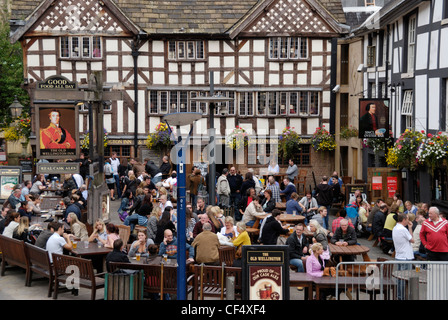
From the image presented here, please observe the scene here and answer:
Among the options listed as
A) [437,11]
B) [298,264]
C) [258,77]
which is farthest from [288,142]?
[298,264]

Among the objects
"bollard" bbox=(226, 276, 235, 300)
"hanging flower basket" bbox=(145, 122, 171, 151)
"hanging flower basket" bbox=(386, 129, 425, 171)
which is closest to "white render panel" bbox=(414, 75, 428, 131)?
"hanging flower basket" bbox=(386, 129, 425, 171)

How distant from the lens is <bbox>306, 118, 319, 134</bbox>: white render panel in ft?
107

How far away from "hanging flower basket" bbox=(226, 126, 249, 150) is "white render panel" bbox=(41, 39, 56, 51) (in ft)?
28.1

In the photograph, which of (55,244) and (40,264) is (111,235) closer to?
(55,244)

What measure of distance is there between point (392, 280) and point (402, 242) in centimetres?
286

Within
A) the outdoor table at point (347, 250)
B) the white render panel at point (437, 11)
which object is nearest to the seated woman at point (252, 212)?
the outdoor table at point (347, 250)

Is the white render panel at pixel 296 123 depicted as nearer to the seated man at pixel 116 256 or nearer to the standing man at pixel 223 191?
the standing man at pixel 223 191

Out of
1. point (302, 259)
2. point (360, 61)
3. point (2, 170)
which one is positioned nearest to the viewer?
point (302, 259)

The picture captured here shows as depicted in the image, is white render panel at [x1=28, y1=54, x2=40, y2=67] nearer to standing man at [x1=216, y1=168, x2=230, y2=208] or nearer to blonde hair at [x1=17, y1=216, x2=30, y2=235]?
standing man at [x1=216, y1=168, x2=230, y2=208]

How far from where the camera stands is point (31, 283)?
1495 centimetres

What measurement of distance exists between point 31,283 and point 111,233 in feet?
6.31

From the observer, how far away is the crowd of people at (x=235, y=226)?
1440cm
